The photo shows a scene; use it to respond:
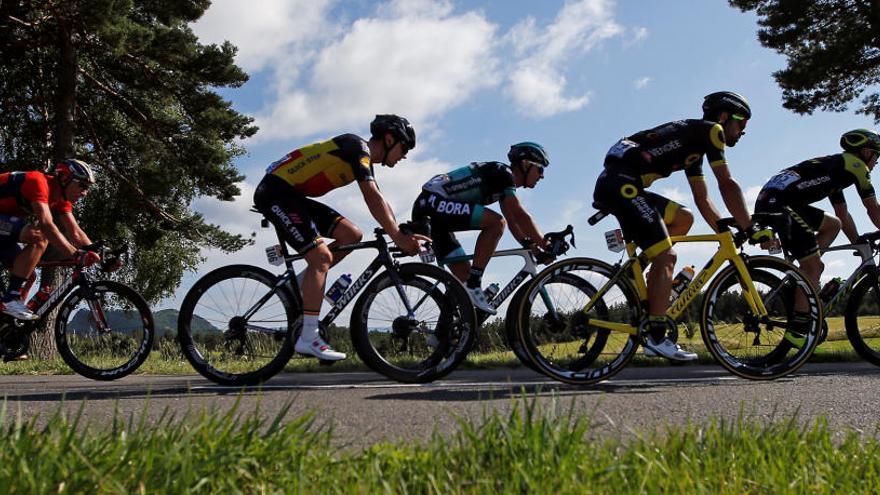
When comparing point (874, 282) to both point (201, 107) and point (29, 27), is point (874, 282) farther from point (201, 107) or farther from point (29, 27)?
point (29, 27)

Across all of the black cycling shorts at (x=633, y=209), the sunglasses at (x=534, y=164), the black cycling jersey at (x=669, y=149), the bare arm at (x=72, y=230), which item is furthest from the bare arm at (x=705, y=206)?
the bare arm at (x=72, y=230)

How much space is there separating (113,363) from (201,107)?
1180cm

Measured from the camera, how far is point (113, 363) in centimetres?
659

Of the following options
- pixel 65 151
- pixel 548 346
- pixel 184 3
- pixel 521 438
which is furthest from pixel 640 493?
pixel 184 3

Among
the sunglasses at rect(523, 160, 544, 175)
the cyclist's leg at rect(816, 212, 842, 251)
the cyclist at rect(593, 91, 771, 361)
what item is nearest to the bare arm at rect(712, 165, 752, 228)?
the cyclist at rect(593, 91, 771, 361)

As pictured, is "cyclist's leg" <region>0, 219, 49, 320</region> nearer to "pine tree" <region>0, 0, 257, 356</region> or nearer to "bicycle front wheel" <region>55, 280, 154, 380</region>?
"bicycle front wheel" <region>55, 280, 154, 380</region>

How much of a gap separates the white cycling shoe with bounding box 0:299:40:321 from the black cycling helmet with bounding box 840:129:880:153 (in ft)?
28.6

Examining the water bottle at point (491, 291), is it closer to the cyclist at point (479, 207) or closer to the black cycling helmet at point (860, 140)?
the cyclist at point (479, 207)

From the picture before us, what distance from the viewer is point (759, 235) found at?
17.8 ft

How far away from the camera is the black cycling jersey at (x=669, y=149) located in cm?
552

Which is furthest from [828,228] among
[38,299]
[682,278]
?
[38,299]

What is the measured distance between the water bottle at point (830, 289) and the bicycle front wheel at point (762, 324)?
171 centimetres

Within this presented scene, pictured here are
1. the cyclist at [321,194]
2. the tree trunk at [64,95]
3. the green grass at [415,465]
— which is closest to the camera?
the green grass at [415,465]

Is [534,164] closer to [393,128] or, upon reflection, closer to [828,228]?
[393,128]
